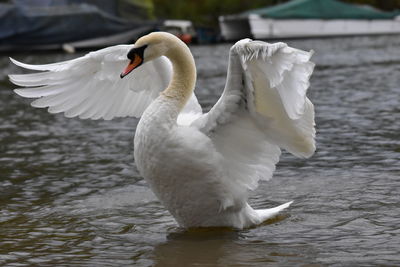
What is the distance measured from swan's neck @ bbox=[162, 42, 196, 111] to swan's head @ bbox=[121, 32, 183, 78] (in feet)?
0.17

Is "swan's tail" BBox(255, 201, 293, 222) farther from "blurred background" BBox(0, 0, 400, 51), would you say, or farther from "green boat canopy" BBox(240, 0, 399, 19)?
"green boat canopy" BBox(240, 0, 399, 19)

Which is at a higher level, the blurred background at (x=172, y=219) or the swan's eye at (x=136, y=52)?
the swan's eye at (x=136, y=52)

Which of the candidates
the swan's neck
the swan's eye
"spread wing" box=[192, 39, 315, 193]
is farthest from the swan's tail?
the swan's eye

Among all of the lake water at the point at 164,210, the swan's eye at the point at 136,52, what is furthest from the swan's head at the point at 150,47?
the lake water at the point at 164,210

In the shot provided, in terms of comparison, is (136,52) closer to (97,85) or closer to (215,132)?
(215,132)

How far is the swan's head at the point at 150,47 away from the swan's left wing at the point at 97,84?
57 cm

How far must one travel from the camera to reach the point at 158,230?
7109 mm

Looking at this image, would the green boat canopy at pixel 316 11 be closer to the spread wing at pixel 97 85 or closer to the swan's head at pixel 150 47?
the spread wing at pixel 97 85

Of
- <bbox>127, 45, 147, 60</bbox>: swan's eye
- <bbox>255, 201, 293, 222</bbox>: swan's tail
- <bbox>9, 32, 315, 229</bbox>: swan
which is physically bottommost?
<bbox>255, 201, 293, 222</bbox>: swan's tail

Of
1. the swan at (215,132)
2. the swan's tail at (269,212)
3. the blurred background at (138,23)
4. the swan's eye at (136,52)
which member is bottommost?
the swan's tail at (269,212)

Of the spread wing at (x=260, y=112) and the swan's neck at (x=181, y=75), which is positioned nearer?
the spread wing at (x=260, y=112)

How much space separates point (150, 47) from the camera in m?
6.74

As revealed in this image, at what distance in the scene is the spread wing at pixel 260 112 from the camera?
5789 mm

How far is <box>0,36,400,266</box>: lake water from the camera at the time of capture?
6.22m
